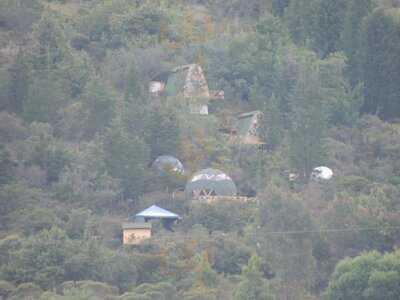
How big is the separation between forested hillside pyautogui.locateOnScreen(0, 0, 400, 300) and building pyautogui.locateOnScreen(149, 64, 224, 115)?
4.7 inches

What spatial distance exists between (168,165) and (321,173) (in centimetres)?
486

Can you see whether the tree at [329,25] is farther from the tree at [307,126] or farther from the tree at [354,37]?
the tree at [307,126]

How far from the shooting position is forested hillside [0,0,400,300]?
1640 inches

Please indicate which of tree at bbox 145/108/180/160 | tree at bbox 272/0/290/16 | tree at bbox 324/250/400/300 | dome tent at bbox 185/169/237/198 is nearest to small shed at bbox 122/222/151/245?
dome tent at bbox 185/169/237/198

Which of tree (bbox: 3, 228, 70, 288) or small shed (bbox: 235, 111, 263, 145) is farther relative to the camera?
small shed (bbox: 235, 111, 263, 145)

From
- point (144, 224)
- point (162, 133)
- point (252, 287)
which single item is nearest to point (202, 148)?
point (162, 133)

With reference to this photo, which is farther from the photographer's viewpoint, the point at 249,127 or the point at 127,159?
the point at 249,127

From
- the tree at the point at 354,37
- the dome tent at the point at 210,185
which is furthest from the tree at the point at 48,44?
the tree at the point at 354,37

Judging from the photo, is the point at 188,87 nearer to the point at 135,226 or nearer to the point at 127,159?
the point at 127,159

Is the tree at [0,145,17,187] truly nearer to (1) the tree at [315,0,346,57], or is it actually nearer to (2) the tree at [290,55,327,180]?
(2) the tree at [290,55,327,180]

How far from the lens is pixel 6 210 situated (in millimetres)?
45062

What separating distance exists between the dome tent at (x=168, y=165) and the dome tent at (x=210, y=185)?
30.2 inches

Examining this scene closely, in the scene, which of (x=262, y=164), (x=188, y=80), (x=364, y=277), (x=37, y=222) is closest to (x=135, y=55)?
(x=188, y=80)

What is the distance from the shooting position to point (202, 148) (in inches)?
1978
